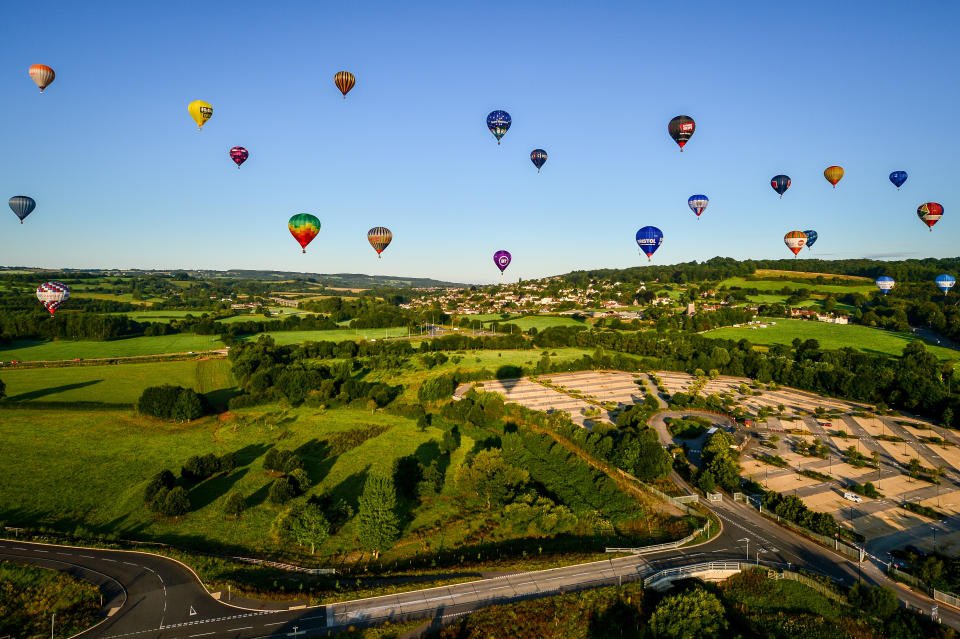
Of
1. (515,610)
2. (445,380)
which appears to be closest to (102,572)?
(515,610)

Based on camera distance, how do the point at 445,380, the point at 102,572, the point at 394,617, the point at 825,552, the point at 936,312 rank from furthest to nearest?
the point at 936,312 < the point at 445,380 < the point at 825,552 < the point at 102,572 < the point at 394,617

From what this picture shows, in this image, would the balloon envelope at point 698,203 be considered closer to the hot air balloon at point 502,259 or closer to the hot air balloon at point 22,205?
the hot air balloon at point 502,259

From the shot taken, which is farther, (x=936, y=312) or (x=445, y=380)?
(x=936, y=312)

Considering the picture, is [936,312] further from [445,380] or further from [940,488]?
[445,380]

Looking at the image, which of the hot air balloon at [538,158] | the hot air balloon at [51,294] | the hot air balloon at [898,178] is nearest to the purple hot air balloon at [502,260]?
the hot air balloon at [538,158]

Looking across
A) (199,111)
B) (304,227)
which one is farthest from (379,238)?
(199,111)

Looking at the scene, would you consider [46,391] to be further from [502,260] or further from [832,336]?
[832,336]

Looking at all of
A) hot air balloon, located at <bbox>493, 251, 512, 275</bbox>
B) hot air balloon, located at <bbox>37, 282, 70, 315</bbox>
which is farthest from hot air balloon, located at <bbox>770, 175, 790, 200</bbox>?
hot air balloon, located at <bbox>37, 282, 70, 315</bbox>
